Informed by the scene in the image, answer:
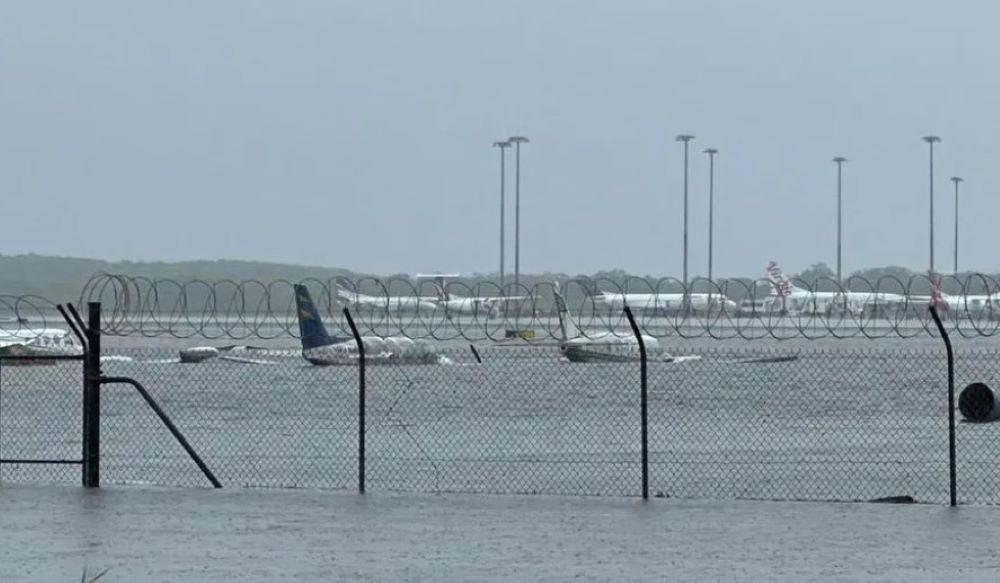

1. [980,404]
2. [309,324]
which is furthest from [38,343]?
[980,404]

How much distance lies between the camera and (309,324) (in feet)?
180

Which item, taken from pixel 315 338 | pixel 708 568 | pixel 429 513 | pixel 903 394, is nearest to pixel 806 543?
pixel 708 568

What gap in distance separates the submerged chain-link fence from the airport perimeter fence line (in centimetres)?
6

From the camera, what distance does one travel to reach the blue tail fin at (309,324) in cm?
5406

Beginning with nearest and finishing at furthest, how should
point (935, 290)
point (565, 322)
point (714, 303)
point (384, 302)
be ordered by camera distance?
point (935, 290)
point (565, 322)
point (384, 302)
point (714, 303)

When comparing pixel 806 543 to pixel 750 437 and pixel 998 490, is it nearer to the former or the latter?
pixel 998 490

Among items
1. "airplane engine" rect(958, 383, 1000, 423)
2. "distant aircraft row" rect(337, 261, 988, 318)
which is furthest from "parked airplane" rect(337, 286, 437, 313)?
"airplane engine" rect(958, 383, 1000, 423)

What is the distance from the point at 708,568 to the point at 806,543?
166 centimetres

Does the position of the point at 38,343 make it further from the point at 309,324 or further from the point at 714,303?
the point at 714,303

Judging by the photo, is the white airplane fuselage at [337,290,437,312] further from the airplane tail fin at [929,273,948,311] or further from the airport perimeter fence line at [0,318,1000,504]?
the airplane tail fin at [929,273,948,311]

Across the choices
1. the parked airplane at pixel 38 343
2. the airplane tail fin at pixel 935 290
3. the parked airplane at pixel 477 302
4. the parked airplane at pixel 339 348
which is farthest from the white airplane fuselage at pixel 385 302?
the airplane tail fin at pixel 935 290

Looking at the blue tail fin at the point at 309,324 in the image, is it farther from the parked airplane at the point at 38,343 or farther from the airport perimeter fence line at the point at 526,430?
the parked airplane at the point at 38,343

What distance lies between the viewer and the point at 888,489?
22.0m

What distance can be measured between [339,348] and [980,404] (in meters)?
38.7
